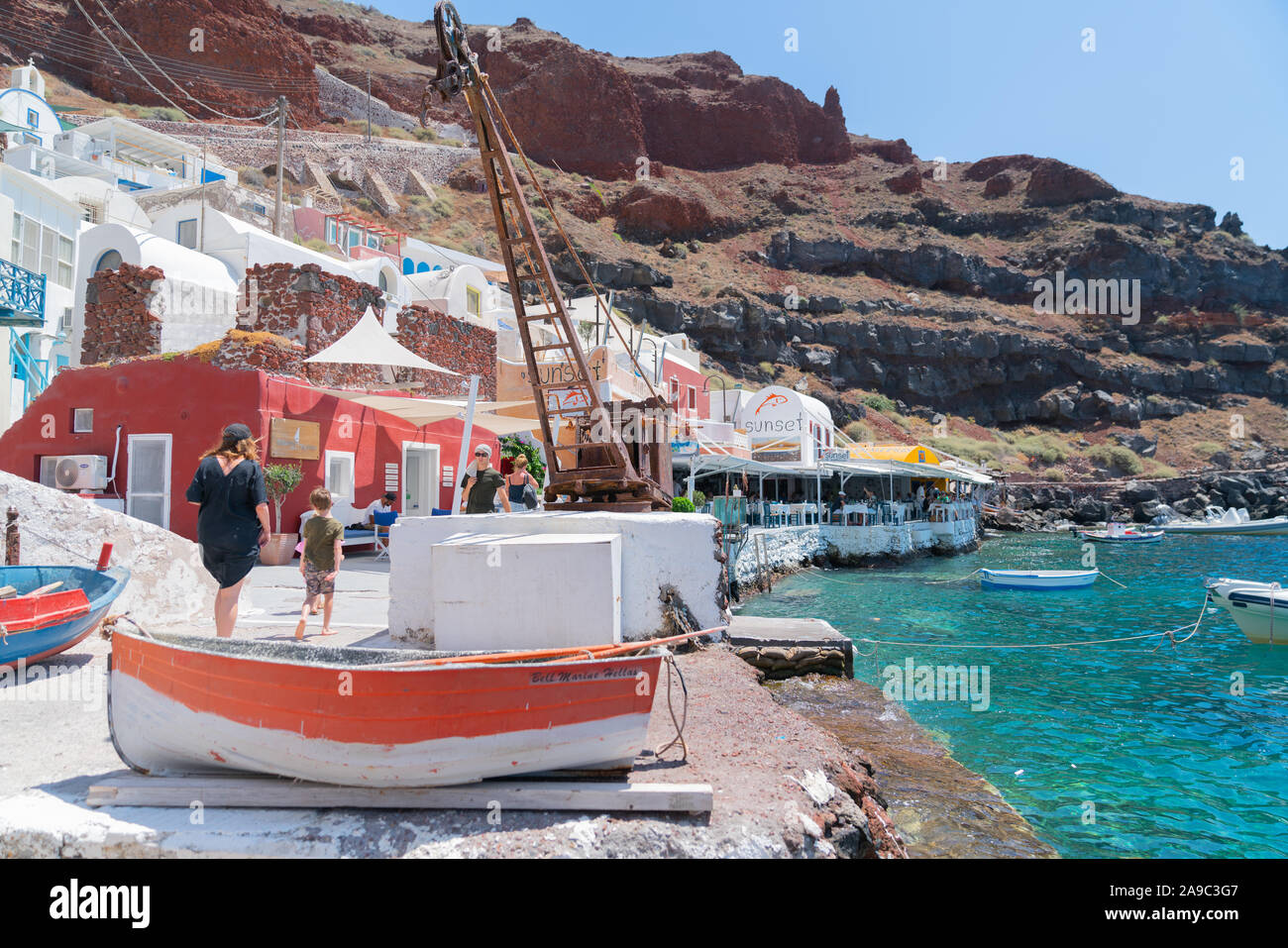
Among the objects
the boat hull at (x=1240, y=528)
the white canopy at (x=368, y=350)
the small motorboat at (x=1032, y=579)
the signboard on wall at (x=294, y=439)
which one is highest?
the white canopy at (x=368, y=350)

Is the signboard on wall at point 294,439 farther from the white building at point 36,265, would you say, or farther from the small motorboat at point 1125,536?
the small motorboat at point 1125,536

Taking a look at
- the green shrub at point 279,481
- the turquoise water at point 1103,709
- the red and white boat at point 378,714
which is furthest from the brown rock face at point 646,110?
the red and white boat at point 378,714

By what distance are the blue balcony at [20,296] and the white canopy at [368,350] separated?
18.8ft

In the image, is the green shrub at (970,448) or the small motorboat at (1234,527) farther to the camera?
the green shrub at (970,448)

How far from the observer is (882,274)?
79125mm

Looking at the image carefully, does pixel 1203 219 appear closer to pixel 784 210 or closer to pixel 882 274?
pixel 882 274

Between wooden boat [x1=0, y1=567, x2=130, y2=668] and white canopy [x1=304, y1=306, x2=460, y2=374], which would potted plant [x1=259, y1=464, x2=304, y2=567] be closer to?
white canopy [x1=304, y1=306, x2=460, y2=374]

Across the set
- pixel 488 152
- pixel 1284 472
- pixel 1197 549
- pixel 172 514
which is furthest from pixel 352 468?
pixel 1284 472

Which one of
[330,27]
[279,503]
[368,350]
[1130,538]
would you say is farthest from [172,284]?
[330,27]

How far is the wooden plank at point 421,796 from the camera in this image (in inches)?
134

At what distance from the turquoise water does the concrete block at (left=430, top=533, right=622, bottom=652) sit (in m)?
4.08

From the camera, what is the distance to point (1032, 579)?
2112 centimetres

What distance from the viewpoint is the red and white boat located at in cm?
328

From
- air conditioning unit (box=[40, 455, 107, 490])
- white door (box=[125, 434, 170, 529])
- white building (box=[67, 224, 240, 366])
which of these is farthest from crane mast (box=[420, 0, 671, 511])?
white building (box=[67, 224, 240, 366])
